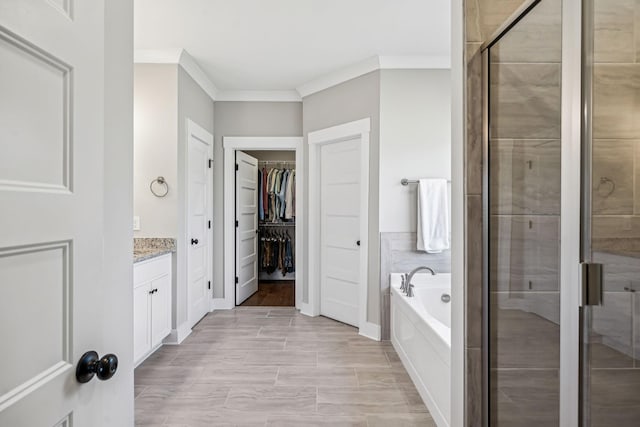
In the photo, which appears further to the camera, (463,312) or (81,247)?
(463,312)

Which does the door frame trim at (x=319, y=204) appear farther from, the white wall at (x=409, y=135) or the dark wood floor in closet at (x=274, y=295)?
the dark wood floor in closet at (x=274, y=295)

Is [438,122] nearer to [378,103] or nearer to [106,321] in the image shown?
[378,103]

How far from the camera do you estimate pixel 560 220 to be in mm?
1109

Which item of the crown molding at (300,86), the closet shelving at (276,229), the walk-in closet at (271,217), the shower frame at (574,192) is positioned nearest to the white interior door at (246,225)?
the walk-in closet at (271,217)

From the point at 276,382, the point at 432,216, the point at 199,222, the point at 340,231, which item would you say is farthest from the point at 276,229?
the point at 276,382

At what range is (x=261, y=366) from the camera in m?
2.96

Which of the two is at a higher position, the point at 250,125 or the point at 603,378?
the point at 250,125

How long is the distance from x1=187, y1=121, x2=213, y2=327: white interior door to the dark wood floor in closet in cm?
77

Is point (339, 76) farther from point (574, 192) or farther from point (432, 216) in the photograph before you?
point (574, 192)

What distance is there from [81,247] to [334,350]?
2819mm

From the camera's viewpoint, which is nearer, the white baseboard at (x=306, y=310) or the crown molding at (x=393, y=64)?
the crown molding at (x=393, y=64)

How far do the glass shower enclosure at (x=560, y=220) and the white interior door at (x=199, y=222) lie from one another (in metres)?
3.08

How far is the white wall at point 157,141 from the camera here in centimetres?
346

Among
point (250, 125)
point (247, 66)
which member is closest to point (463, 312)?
point (247, 66)
